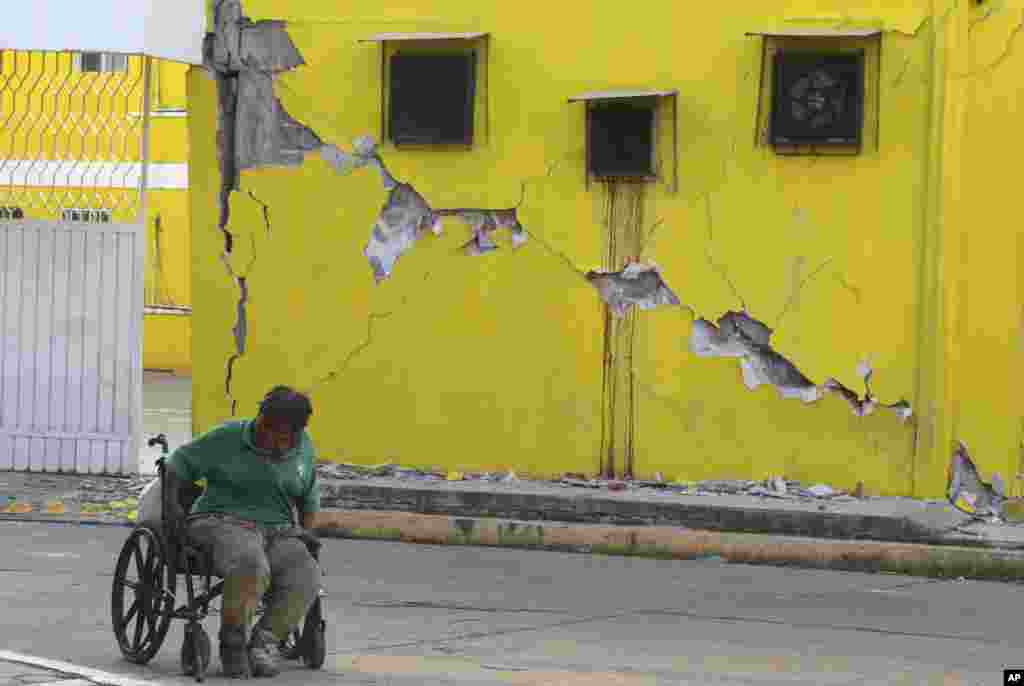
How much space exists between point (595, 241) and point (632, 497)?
67.0 inches

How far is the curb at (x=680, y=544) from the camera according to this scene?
1183 cm

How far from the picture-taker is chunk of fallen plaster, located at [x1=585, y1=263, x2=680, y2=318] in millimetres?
13211

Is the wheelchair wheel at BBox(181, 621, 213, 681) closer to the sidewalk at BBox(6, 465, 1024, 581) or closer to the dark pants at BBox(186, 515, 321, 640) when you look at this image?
the dark pants at BBox(186, 515, 321, 640)

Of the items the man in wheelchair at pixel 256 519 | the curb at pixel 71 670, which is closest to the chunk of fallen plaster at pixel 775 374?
the man in wheelchair at pixel 256 519

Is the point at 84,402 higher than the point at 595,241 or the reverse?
the reverse

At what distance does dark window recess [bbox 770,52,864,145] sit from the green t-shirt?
17.6 feet

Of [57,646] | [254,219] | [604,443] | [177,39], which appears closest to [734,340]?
[604,443]

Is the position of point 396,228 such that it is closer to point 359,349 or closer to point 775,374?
point 359,349

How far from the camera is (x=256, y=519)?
27.6ft

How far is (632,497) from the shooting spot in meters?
12.8

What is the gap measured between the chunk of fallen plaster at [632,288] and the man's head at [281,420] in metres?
5.12

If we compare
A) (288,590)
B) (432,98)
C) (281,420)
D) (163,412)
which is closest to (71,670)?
(288,590)

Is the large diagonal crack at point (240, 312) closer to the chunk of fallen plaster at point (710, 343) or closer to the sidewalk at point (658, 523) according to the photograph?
the sidewalk at point (658, 523)

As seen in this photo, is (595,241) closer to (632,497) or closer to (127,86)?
(632,497)
